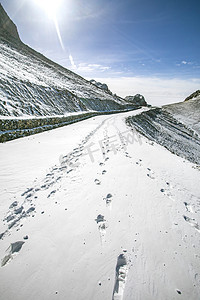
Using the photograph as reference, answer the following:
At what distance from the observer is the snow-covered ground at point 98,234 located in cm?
170

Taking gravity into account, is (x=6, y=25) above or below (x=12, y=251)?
above

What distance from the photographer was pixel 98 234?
2.40 metres

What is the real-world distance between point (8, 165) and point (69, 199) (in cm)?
311

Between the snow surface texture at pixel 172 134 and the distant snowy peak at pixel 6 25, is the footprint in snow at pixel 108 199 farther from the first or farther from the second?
the distant snowy peak at pixel 6 25

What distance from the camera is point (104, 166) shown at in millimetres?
5094

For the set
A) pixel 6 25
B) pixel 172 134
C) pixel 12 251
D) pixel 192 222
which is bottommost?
pixel 172 134

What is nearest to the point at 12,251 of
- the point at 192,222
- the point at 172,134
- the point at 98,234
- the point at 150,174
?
the point at 98,234

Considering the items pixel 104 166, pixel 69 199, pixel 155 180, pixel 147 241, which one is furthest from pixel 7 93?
pixel 147 241

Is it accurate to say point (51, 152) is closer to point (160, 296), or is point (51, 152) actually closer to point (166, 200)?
point (166, 200)

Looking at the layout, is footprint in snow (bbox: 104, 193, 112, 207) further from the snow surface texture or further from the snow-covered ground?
the snow surface texture

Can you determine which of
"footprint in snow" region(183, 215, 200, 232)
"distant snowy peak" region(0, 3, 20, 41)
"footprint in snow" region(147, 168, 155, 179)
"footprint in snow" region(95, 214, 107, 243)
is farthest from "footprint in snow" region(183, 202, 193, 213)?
"distant snowy peak" region(0, 3, 20, 41)

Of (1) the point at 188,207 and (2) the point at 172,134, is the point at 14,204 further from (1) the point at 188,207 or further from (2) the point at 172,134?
(2) the point at 172,134

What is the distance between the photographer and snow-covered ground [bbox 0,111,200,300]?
170 cm

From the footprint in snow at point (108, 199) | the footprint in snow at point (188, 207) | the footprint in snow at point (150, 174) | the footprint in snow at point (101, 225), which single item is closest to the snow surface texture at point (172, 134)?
the footprint in snow at point (150, 174)
